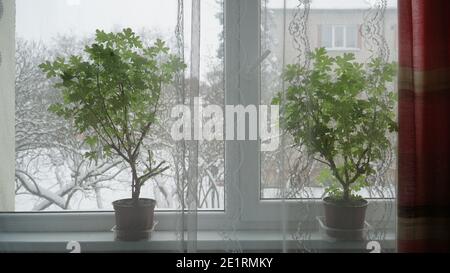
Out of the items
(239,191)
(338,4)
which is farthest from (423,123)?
(239,191)

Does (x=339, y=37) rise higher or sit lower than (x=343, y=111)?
higher

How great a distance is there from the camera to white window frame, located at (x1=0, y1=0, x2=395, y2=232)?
1195 mm

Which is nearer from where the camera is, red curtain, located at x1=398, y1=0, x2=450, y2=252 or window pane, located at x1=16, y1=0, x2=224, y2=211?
red curtain, located at x1=398, y1=0, x2=450, y2=252

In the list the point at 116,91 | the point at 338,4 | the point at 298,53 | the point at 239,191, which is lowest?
the point at 239,191

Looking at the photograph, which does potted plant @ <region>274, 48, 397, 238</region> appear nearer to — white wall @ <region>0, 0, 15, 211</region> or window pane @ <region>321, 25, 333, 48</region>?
window pane @ <region>321, 25, 333, 48</region>

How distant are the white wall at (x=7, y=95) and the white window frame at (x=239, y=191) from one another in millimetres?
144

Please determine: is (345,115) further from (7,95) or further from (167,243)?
(7,95)

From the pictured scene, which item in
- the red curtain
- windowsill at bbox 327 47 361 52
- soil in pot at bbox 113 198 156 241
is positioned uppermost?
windowsill at bbox 327 47 361 52

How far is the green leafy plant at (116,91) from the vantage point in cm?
117

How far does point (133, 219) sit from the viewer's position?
3.90 ft

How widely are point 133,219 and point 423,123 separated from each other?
34.8 inches

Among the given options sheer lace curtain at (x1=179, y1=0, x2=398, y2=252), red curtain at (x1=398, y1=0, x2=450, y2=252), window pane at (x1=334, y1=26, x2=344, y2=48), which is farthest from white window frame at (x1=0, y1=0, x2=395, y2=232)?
window pane at (x1=334, y1=26, x2=344, y2=48)

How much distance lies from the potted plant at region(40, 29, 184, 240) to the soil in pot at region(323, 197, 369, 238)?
525mm
